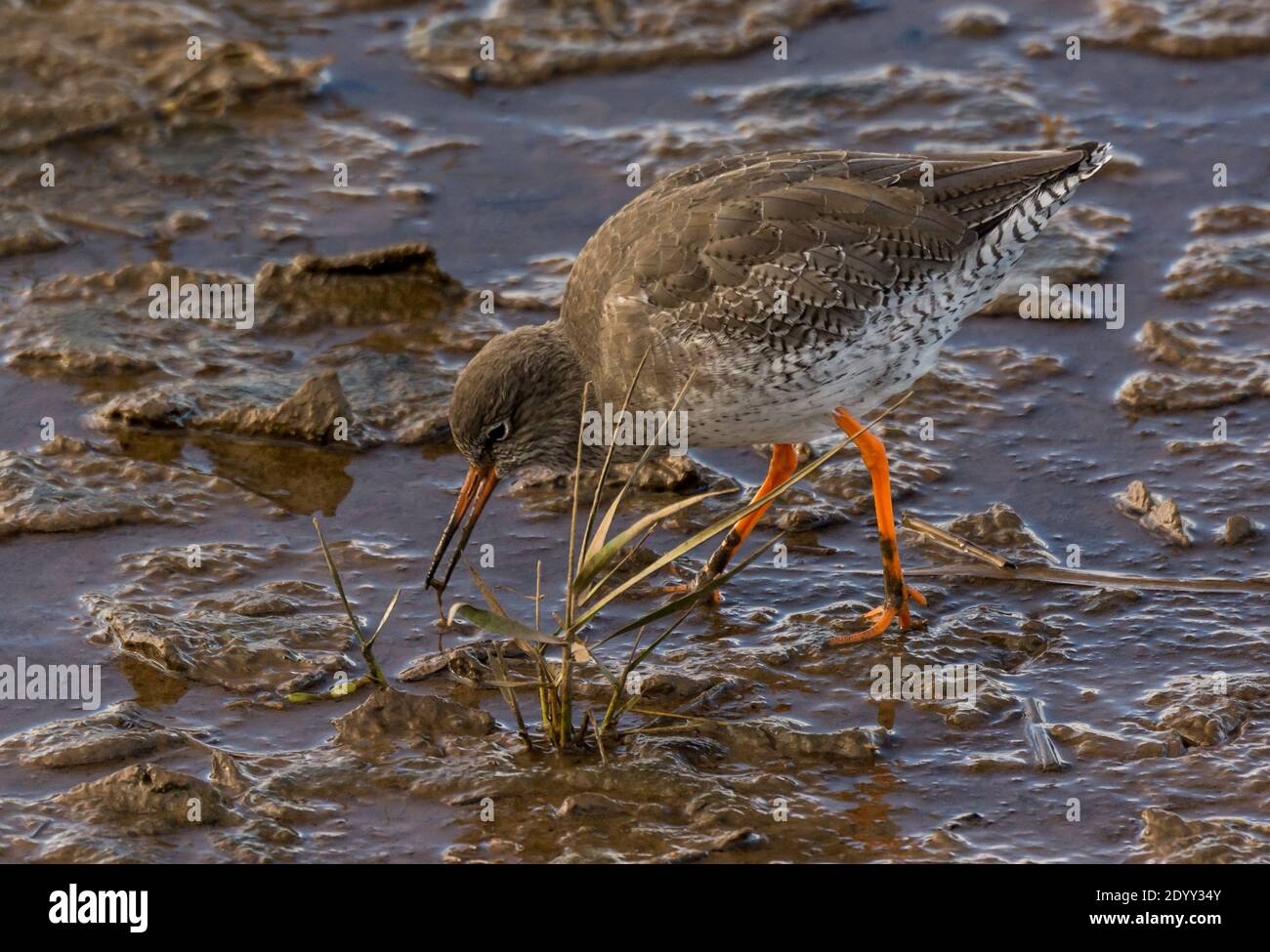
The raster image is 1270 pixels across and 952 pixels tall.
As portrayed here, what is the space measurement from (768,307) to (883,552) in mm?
1238

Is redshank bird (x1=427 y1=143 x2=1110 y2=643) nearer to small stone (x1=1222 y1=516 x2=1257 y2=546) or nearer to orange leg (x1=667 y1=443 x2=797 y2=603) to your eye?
orange leg (x1=667 y1=443 x2=797 y2=603)

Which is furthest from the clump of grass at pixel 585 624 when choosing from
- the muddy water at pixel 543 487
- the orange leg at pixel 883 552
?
the orange leg at pixel 883 552

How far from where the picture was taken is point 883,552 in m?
7.94

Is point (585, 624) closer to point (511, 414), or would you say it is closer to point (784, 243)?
point (511, 414)

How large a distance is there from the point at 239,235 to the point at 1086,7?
6.50m

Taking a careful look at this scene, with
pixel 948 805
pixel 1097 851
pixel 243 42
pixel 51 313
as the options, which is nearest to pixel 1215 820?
pixel 1097 851

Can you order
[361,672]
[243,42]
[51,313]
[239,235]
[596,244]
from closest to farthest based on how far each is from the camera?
[361,672], [596,244], [51,313], [239,235], [243,42]

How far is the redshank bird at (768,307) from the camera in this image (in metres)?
7.80

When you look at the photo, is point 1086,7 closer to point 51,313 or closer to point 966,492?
point 966,492

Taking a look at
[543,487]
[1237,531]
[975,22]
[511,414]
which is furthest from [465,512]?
[975,22]

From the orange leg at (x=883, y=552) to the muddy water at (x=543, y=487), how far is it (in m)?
0.13

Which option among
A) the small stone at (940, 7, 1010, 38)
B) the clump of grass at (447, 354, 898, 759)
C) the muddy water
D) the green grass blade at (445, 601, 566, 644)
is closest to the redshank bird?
the muddy water

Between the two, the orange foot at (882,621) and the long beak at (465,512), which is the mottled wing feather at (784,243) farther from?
the orange foot at (882,621)

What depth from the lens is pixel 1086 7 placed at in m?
13.0
